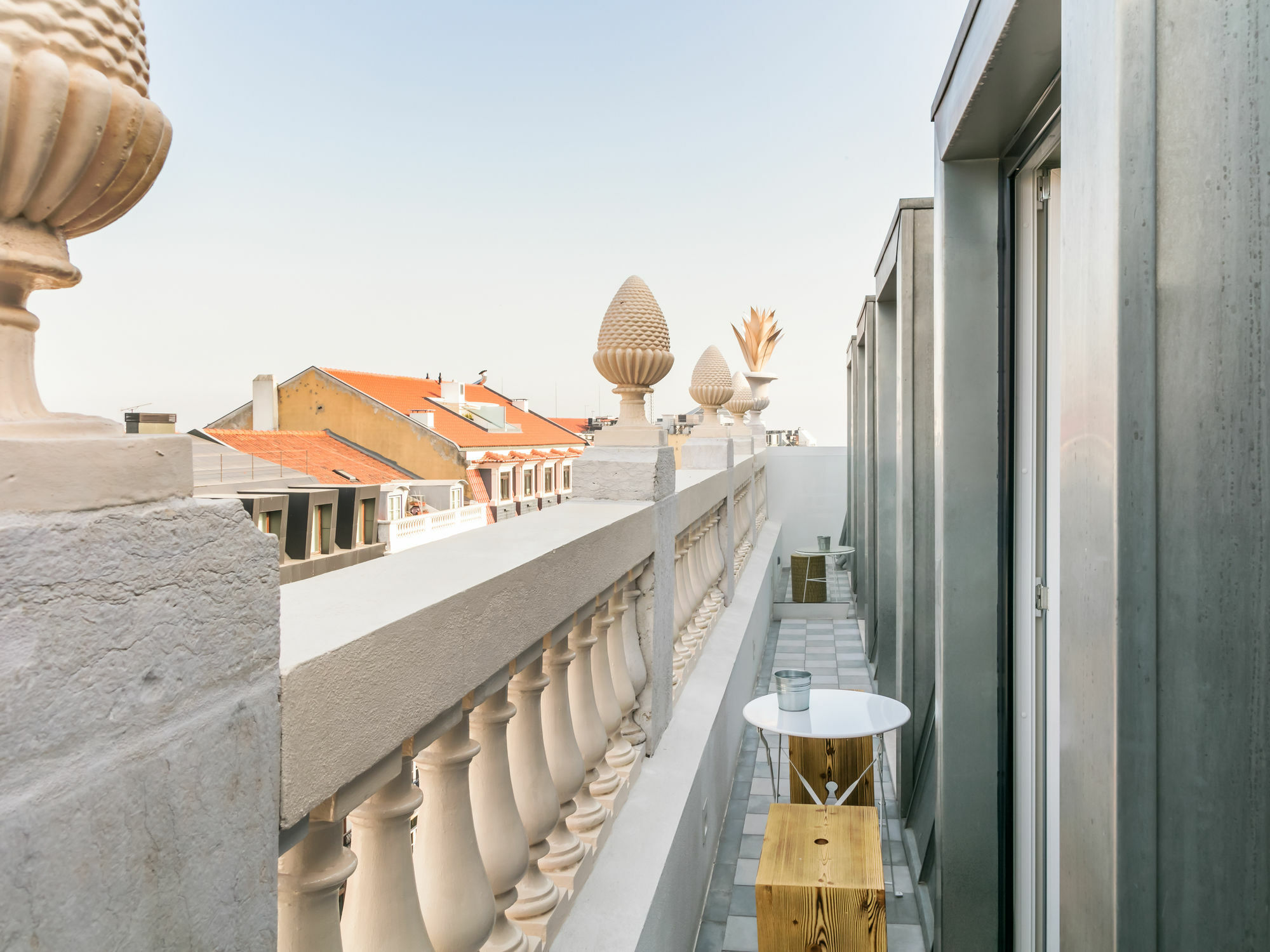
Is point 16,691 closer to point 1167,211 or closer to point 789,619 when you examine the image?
point 1167,211

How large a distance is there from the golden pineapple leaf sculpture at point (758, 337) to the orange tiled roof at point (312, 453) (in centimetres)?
852

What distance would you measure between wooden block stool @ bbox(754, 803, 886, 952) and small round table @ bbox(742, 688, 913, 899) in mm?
611

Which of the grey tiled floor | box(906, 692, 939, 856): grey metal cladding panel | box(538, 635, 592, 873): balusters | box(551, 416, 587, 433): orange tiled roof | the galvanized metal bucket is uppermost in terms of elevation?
box(551, 416, 587, 433): orange tiled roof

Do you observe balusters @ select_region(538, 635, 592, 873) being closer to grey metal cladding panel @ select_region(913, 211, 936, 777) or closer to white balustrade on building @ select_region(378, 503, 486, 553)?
grey metal cladding panel @ select_region(913, 211, 936, 777)

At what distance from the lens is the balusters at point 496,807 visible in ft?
5.06

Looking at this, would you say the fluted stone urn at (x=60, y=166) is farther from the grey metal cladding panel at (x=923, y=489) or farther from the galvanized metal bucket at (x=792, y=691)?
the grey metal cladding panel at (x=923, y=489)

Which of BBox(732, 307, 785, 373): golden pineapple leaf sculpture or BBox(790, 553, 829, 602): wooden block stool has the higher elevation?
BBox(732, 307, 785, 373): golden pineapple leaf sculpture

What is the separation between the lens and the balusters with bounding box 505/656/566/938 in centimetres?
175

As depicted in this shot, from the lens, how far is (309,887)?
0.96 metres

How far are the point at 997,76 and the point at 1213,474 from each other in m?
1.47

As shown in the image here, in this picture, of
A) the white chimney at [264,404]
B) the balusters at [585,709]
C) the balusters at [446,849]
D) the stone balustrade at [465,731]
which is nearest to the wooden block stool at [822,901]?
the stone balustrade at [465,731]

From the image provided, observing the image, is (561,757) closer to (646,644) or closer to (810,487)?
(646,644)

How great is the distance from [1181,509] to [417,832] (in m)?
1.27

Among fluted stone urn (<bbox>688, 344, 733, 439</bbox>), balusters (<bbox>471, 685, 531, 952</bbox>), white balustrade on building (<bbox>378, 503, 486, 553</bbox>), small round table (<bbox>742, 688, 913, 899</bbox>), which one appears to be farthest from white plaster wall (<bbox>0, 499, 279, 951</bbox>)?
white balustrade on building (<bbox>378, 503, 486, 553</bbox>)
